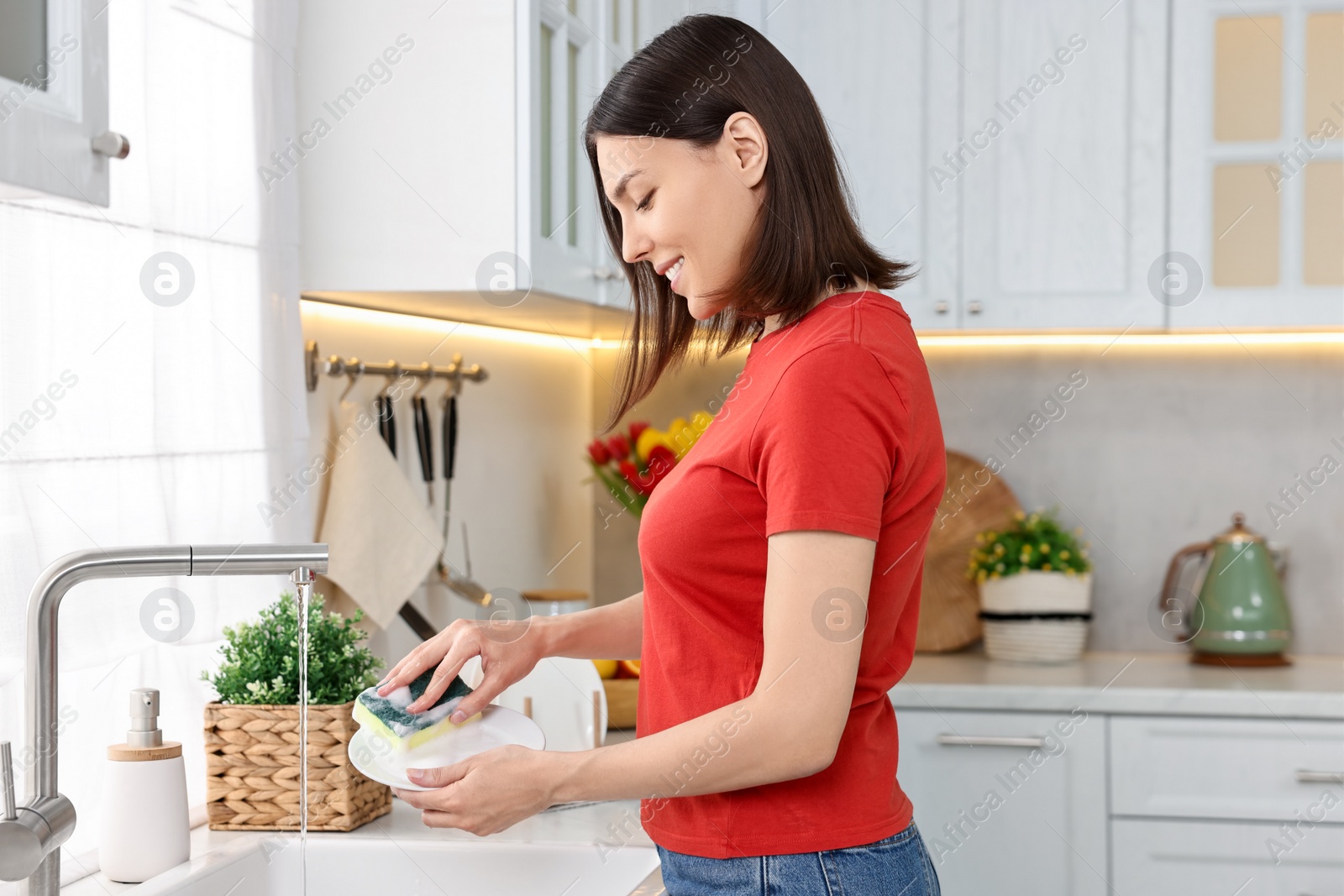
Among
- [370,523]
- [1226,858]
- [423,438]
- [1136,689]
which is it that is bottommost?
[1226,858]

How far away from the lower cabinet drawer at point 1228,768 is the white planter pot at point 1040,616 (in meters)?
0.29

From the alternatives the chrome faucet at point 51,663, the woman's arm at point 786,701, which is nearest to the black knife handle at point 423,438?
the chrome faucet at point 51,663

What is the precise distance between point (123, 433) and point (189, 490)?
0.38 feet

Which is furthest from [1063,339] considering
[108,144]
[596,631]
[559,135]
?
[108,144]

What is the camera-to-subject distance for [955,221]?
7.53 feet

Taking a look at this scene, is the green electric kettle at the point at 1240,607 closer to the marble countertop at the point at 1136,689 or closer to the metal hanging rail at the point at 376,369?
the marble countertop at the point at 1136,689

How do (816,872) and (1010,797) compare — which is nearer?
(816,872)

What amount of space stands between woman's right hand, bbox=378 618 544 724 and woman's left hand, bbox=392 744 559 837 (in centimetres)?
12

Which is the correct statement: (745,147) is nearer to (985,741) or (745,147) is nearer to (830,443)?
(830,443)

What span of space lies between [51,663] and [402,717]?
0.84ft

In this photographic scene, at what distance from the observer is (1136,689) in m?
2.04

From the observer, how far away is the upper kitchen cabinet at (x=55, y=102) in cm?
70

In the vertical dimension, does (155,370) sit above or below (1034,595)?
above

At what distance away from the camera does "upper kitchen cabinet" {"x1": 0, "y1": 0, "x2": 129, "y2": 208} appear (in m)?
0.70
